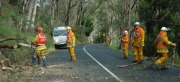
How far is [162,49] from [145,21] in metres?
17.3

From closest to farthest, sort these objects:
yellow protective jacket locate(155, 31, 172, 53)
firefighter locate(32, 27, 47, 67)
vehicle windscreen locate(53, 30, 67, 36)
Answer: yellow protective jacket locate(155, 31, 172, 53) < firefighter locate(32, 27, 47, 67) < vehicle windscreen locate(53, 30, 67, 36)

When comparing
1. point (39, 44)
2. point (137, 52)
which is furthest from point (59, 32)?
point (39, 44)

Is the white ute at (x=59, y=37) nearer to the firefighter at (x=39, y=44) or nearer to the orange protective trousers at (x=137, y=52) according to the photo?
the orange protective trousers at (x=137, y=52)

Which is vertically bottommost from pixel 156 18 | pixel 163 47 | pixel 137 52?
pixel 137 52

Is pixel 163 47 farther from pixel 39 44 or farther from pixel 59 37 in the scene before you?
pixel 59 37

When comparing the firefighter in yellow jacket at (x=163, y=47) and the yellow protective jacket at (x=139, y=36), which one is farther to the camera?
the yellow protective jacket at (x=139, y=36)

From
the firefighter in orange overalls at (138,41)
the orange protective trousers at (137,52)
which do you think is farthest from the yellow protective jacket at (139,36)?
the orange protective trousers at (137,52)

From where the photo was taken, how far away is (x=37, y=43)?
15.6 m

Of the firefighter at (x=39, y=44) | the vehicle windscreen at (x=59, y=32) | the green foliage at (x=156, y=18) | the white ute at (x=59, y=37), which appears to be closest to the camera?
the firefighter at (x=39, y=44)

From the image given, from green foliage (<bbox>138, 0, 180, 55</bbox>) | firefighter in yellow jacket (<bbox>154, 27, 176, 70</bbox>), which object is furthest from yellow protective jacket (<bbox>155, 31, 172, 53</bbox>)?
green foliage (<bbox>138, 0, 180, 55</bbox>)

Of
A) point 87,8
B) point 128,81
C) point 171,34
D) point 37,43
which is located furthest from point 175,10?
point 87,8

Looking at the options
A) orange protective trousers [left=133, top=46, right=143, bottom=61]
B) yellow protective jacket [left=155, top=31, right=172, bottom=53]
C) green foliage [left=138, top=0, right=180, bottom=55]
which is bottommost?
orange protective trousers [left=133, top=46, right=143, bottom=61]

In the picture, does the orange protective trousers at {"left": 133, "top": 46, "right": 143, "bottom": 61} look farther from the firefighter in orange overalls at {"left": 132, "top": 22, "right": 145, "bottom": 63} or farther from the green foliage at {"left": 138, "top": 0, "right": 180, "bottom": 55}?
the green foliage at {"left": 138, "top": 0, "right": 180, "bottom": 55}

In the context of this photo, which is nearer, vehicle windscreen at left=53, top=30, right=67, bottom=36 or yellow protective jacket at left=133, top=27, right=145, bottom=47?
yellow protective jacket at left=133, top=27, right=145, bottom=47
